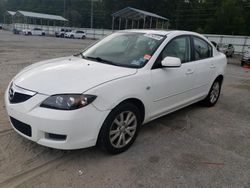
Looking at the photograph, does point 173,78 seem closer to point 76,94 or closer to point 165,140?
point 165,140

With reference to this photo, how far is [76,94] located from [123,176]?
1.08 meters

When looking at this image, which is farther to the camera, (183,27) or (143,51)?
(183,27)

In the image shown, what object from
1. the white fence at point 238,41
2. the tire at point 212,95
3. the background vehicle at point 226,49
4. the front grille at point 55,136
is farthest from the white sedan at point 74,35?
the front grille at point 55,136

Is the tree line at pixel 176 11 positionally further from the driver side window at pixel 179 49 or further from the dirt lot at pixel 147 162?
the dirt lot at pixel 147 162

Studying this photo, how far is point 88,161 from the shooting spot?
3.04 metres

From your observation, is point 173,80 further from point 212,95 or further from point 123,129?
point 212,95

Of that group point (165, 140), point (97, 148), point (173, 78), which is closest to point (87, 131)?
point (97, 148)

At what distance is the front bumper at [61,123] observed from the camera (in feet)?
8.63

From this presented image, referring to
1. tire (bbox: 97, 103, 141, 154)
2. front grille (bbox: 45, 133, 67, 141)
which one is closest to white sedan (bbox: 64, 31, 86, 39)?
tire (bbox: 97, 103, 141, 154)

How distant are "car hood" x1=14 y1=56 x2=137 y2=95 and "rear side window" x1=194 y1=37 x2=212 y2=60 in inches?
73.2

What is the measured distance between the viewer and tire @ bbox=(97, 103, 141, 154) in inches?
117

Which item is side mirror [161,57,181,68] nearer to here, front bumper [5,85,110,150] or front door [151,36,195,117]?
front door [151,36,195,117]

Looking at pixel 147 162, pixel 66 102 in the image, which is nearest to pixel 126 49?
pixel 66 102

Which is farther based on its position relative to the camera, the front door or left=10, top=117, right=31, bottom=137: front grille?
the front door
